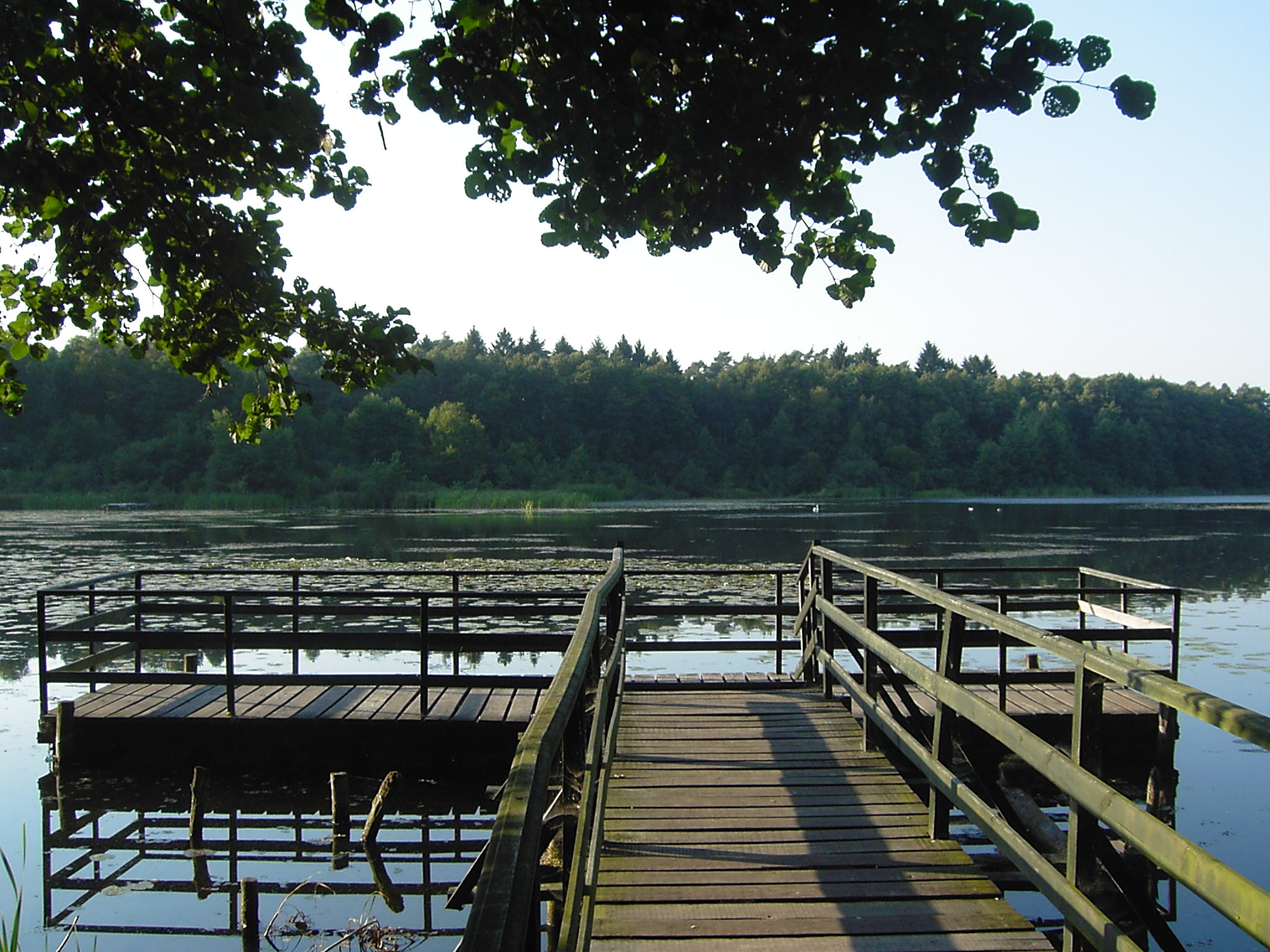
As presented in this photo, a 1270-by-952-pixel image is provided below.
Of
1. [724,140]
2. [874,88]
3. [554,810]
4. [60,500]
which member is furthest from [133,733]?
[60,500]

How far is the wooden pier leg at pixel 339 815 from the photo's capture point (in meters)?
7.75

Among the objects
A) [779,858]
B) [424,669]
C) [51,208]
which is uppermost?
[51,208]

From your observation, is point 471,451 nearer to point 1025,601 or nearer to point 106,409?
point 106,409

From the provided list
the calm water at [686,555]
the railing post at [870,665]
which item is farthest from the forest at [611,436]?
the railing post at [870,665]

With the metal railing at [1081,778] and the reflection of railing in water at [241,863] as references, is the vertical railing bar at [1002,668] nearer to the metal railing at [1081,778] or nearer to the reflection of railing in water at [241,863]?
the metal railing at [1081,778]

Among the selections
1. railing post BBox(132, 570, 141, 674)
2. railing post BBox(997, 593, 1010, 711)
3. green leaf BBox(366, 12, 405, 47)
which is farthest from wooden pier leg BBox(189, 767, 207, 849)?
railing post BBox(997, 593, 1010, 711)

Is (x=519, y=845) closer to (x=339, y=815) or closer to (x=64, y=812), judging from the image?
(x=339, y=815)

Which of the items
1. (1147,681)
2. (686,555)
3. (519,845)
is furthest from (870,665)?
(686,555)

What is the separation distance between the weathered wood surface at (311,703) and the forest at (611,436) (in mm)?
55052

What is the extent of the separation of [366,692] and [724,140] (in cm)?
699

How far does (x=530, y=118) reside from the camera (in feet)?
14.2

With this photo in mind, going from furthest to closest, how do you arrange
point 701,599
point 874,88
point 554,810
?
point 701,599
point 874,88
point 554,810

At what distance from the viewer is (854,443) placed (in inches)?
4242

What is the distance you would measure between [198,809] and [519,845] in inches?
284
